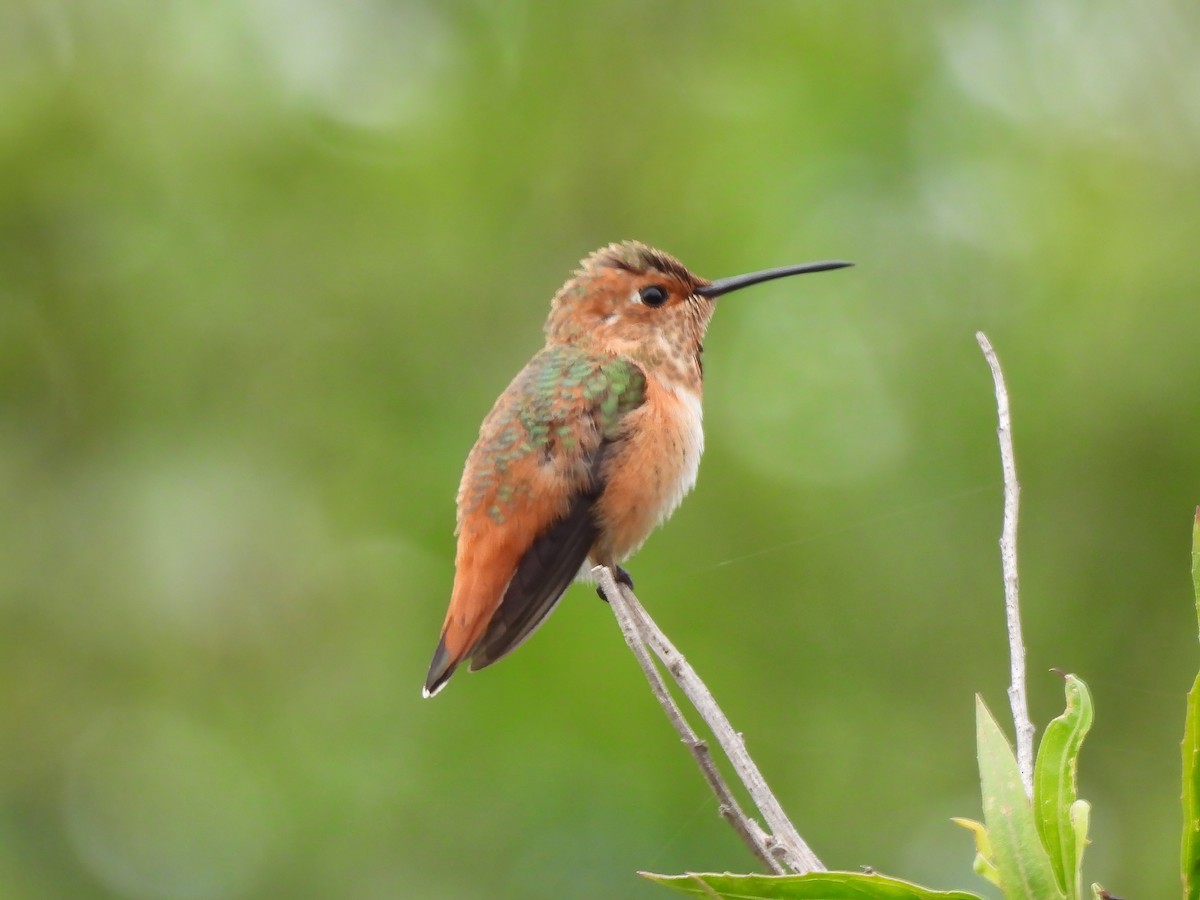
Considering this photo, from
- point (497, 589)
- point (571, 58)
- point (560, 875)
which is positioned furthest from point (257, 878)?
point (571, 58)

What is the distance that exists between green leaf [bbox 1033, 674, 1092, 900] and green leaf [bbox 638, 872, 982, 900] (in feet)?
0.53

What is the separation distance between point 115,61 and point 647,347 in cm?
732

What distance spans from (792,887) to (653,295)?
3424 mm

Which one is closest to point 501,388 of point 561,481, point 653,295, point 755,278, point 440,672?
point 653,295

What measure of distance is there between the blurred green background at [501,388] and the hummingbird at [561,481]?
92.4 inches

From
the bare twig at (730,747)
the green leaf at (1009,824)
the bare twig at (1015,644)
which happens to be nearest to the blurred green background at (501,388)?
the bare twig at (730,747)

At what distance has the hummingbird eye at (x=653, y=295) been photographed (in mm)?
4762

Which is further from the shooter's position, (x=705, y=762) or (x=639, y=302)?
(x=639, y=302)

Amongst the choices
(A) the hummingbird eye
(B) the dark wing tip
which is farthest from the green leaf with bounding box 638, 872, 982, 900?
(A) the hummingbird eye

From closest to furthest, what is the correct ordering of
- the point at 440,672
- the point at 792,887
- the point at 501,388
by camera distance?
the point at 792,887, the point at 440,672, the point at 501,388

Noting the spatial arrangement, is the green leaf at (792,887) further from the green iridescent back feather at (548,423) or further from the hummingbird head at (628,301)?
the hummingbird head at (628,301)

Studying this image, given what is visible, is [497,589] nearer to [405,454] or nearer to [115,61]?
[405,454]

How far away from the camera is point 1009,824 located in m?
1.60

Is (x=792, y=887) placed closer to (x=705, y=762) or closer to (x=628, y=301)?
(x=705, y=762)
